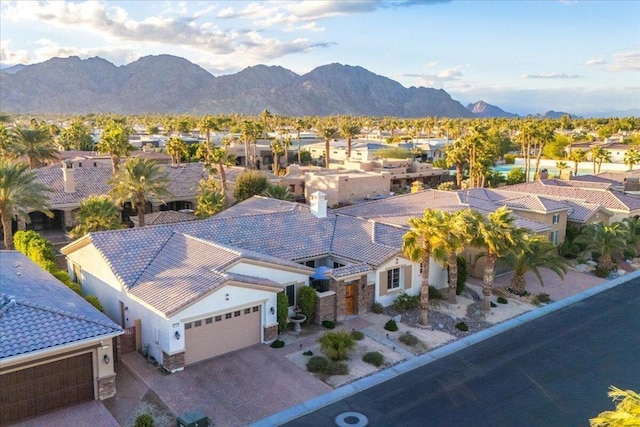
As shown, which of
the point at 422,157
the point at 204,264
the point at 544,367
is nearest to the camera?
the point at 544,367

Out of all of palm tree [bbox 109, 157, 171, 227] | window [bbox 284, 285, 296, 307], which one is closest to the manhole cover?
window [bbox 284, 285, 296, 307]

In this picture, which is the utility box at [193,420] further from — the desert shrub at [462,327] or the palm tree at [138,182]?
the palm tree at [138,182]

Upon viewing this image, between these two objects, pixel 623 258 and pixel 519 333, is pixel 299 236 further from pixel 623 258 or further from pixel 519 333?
pixel 623 258

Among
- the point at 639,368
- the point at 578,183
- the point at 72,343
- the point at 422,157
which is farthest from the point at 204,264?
the point at 422,157

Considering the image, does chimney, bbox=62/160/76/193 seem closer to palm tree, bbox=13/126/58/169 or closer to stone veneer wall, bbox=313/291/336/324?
palm tree, bbox=13/126/58/169

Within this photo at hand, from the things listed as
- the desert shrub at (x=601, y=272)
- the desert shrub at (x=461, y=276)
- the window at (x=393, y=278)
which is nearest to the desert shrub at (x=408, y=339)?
the window at (x=393, y=278)

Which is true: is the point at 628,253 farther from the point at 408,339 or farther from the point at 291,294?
the point at 291,294
